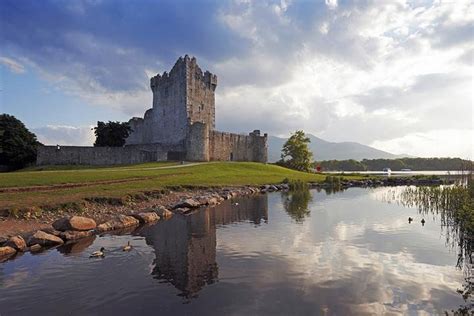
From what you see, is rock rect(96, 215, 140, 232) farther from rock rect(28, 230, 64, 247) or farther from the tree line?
the tree line

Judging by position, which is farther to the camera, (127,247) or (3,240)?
(3,240)

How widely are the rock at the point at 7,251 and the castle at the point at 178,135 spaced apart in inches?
1786

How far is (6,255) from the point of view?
45.6ft

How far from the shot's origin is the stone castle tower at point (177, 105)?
234 ft

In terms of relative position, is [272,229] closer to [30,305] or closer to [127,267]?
[127,267]

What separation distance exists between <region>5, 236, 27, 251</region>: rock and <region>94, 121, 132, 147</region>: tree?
187 feet

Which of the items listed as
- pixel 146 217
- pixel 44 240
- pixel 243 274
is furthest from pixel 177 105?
pixel 243 274

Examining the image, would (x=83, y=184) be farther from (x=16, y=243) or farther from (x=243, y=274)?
(x=243, y=274)

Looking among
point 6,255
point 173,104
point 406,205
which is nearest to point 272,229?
point 6,255

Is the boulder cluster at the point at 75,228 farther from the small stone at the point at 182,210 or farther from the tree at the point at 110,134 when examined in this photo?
the tree at the point at 110,134

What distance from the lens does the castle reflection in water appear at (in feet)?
37.8

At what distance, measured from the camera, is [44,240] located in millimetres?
15430

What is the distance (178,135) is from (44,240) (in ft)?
187

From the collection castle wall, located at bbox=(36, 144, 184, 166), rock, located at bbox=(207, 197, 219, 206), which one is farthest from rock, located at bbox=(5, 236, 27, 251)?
castle wall, located at bbox=(36, 144, 184, 166)
